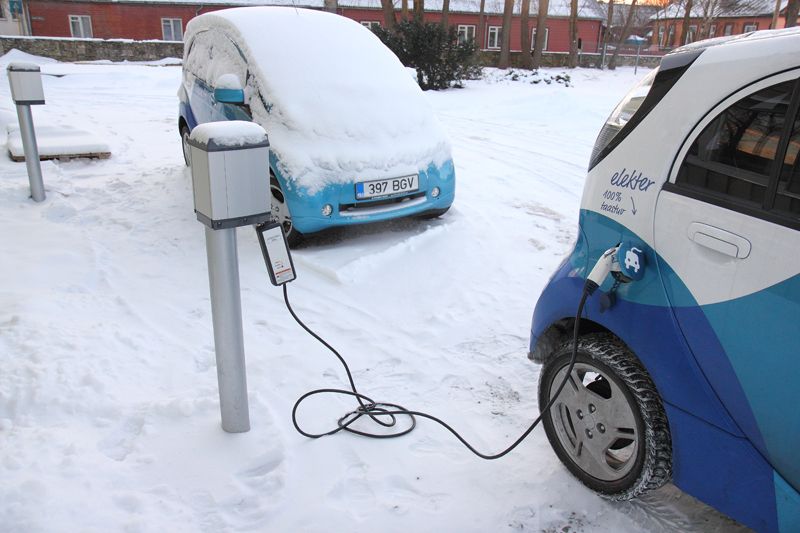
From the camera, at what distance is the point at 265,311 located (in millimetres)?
4328

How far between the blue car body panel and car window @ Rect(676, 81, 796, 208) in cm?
31

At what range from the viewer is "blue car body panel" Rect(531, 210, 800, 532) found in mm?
1927

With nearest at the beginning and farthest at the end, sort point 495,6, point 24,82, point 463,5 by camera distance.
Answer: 1. point 24,82
2. point 463,5
3. point 495,6

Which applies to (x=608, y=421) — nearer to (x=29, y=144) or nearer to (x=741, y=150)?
(x=741, y=150)

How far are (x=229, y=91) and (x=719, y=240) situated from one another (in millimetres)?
4424

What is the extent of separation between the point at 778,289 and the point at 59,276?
453 centimetres

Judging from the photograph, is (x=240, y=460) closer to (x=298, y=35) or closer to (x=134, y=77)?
(x=298, y=35)

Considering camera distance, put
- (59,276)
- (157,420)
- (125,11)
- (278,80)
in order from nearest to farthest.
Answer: (157,420)
(59,276)
(278,80)
(125,11)

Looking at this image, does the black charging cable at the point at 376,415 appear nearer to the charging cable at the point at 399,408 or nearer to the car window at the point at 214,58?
the charging cable at the point at 399,408

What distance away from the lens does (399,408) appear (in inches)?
129

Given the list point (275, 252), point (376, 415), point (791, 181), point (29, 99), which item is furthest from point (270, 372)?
point (29, 99)

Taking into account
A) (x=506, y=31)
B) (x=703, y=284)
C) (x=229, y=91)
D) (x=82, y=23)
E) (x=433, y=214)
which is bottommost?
(x=433, y=214)

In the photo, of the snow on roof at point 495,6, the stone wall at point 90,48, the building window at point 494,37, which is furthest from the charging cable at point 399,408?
the building window at point 494,37

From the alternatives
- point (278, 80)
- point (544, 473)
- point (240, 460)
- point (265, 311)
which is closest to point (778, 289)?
point (544, 473)
